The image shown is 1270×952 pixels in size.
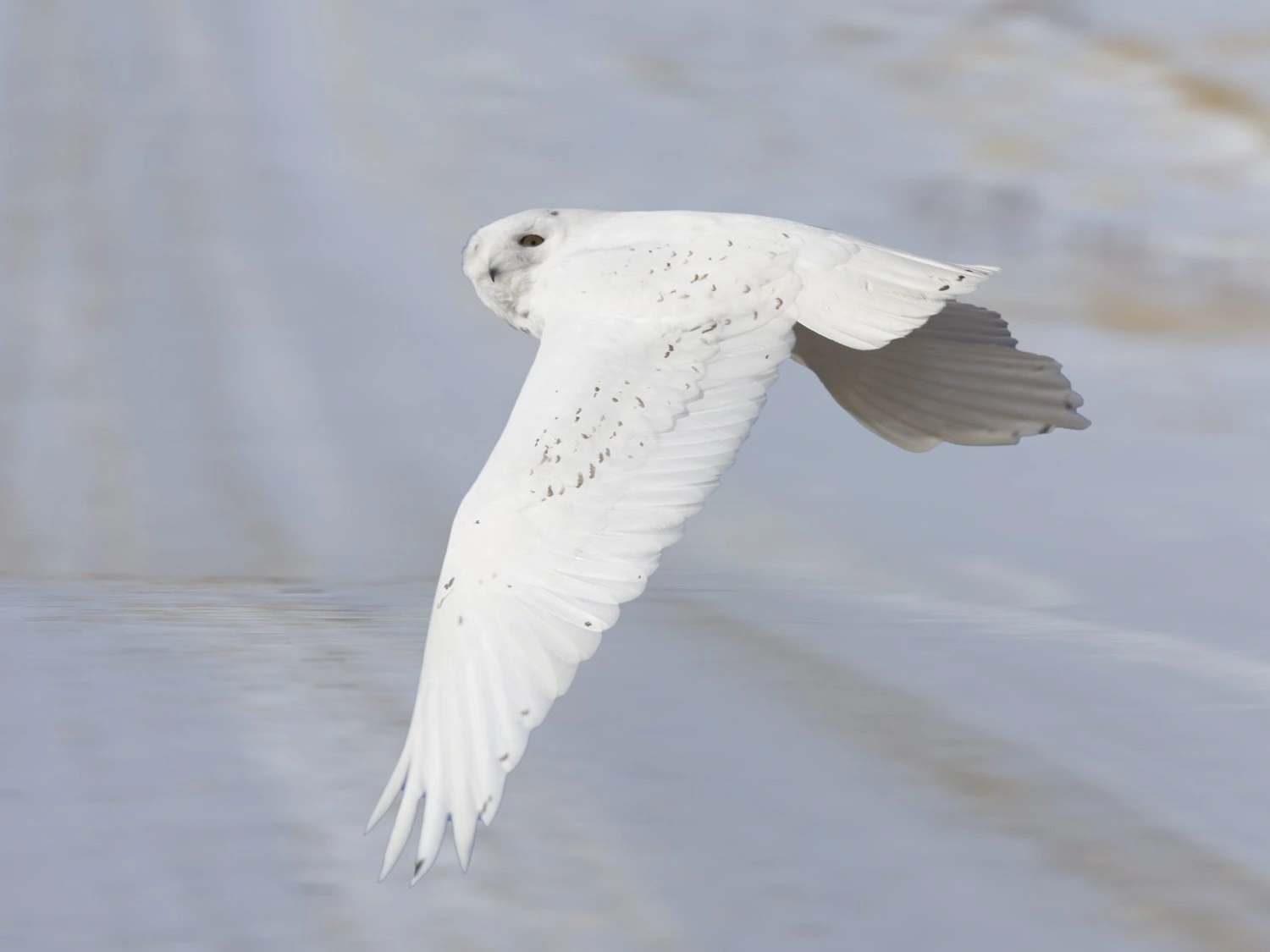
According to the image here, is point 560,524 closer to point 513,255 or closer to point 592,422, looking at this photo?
point 592,422

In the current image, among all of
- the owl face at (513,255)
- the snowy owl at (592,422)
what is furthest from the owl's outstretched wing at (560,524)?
the owl face at (513,255)

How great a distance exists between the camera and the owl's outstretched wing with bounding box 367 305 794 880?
2.63 metres

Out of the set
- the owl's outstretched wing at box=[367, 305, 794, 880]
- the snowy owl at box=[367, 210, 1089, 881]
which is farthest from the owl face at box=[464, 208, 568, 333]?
the owl's outstretched wing at box=[367, 305, 794, 880]

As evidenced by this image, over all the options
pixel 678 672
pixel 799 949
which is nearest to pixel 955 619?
pixel 678 672

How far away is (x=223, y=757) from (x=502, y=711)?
1544 mm

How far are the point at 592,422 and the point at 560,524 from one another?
19 cm

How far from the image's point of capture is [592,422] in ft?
9.55

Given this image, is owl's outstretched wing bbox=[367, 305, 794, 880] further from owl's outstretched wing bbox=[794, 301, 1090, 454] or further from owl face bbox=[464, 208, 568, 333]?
owl's outstretched wing bbox=[794, 301, 1090, 454]

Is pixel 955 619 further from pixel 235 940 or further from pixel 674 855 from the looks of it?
pixel 235 940

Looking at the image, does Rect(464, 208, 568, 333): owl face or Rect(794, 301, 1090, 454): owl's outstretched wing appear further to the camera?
Rect(794, 301, 1090, 454): owl's outstretched wing

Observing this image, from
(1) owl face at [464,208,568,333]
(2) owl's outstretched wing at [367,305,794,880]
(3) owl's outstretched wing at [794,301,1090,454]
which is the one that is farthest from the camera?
Answer: (3) owl's outstretched wing at [794,301,1090,454]

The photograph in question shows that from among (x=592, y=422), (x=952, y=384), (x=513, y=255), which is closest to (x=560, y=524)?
(x=592, y=422)

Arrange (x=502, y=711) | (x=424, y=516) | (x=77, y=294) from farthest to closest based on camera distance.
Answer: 1. (x=77, y=294)
2. (x=424, y=516)
3. (x=502, y=711)

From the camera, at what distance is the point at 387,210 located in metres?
9.00
